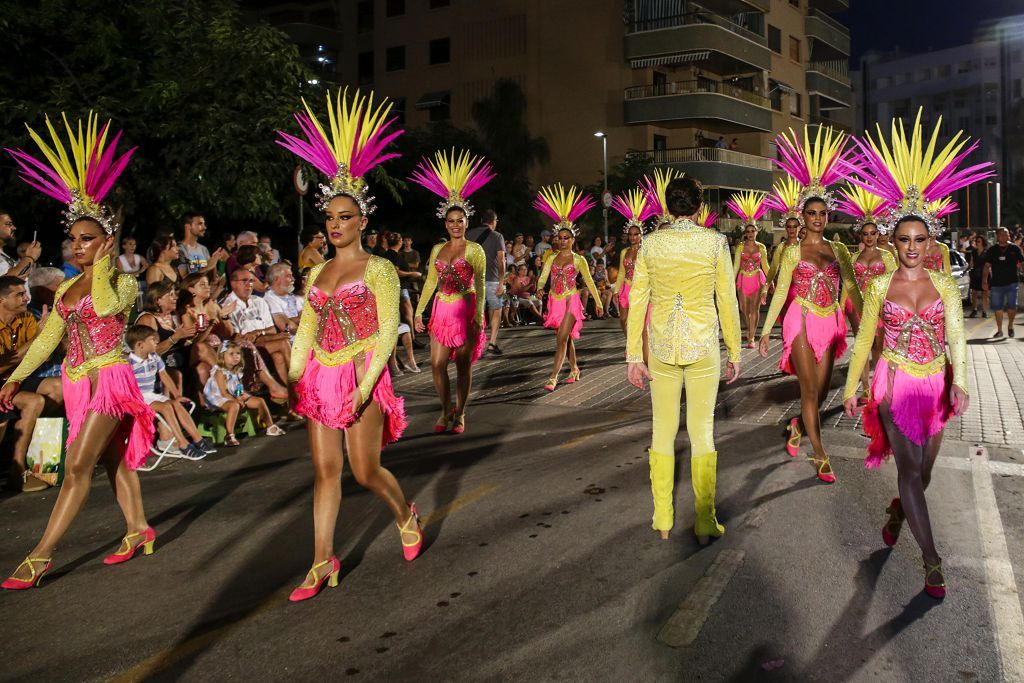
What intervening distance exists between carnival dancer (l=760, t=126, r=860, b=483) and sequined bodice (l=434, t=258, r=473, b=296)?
291 centimetres

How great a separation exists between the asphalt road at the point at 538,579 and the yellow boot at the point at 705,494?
0.34 feet

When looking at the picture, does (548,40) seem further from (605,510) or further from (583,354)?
(605,510)

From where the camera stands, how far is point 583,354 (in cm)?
1432

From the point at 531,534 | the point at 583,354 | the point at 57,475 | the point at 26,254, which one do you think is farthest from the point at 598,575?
the point at 583,354

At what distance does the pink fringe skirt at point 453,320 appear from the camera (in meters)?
8.58

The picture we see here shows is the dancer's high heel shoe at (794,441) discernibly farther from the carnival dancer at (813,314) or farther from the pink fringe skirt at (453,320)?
the pink fringe skirt at (453,320)

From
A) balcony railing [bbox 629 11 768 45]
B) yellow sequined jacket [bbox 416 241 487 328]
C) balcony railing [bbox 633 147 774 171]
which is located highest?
balcony railing [bbox 629 11 768 45]

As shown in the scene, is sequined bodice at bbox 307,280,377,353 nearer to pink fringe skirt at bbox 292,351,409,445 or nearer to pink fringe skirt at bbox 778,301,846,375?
pink fringe skirt at bbox 292,351,409,445

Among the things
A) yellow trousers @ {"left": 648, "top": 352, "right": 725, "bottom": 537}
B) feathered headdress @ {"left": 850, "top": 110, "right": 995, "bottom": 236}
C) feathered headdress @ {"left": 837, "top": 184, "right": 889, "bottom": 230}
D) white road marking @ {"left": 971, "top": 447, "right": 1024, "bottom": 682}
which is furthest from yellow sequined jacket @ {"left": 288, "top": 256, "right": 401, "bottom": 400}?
feathered headdress @ {"left": 837, "top": 184, "right": 889, "bottom": 230}

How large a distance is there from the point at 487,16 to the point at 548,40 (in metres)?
3.30

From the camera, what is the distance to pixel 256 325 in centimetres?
966

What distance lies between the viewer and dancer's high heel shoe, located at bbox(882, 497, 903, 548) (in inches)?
200

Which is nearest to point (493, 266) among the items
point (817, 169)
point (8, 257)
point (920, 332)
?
point (8, 257)

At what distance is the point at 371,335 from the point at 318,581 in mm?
1291
